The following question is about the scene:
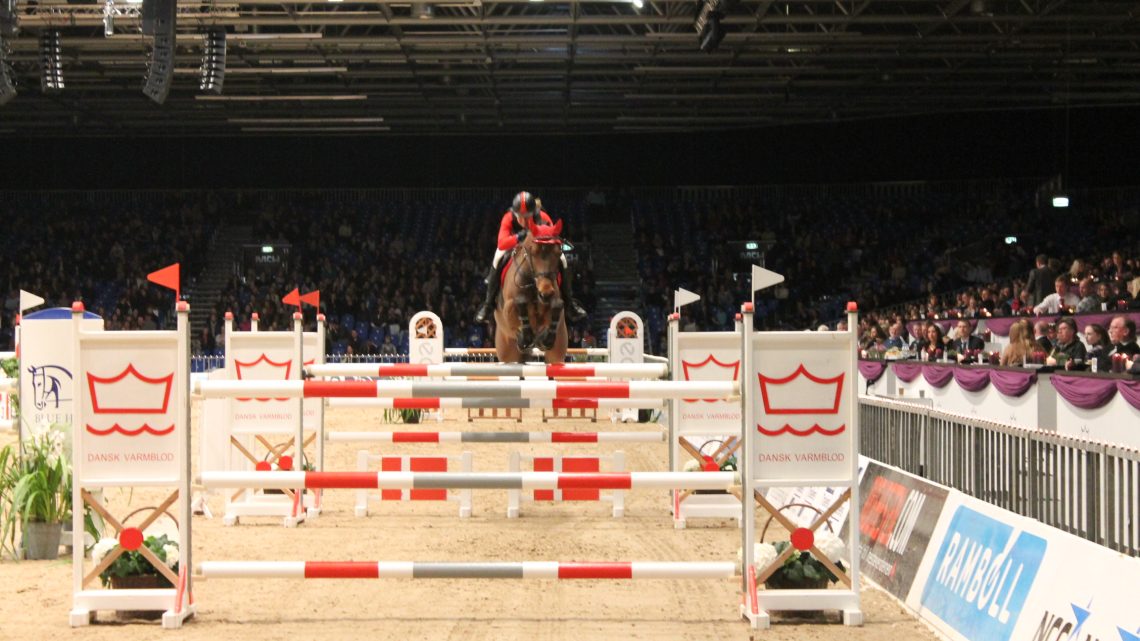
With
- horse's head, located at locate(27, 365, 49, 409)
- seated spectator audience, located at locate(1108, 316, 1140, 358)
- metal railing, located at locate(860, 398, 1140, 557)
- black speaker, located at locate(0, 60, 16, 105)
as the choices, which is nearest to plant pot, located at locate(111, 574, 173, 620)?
horse's head, located at locate(27, 365, 49, 409)

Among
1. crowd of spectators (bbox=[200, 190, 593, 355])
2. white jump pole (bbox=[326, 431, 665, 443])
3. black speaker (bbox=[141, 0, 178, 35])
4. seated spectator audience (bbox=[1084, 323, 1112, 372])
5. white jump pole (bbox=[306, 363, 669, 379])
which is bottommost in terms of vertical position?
white jump pole (bbox=[326, 431, 665, 443])

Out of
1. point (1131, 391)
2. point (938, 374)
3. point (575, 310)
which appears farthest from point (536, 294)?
point (938, 374)

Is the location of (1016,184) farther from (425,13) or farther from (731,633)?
(731,633)

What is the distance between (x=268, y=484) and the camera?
507 cm

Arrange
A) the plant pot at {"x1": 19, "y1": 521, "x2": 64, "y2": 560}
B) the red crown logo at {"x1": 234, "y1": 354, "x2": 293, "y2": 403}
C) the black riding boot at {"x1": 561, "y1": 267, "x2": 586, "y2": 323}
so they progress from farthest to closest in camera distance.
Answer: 1. the red crown logo at {"x1": 234, "y1": 354, "x2": 293, "y2": 403}
2. the black riding boot at {"x1": 561, "y1": 267, "x2": 586, "y2": 323}
3. the plant pot at {"x1": 19, "y1": 521, "x2": 64, "y2": 560}

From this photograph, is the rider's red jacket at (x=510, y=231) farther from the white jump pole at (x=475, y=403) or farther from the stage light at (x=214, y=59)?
the stage light at (x=214, y=59)

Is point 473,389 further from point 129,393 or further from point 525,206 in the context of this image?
point 525,206

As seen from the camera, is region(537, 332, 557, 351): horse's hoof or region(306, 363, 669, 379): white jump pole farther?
region(537, 332, 557, 351): horse's hoof

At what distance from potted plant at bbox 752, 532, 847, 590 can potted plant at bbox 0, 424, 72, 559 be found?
4132 mm

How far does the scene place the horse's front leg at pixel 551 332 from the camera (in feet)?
22.6

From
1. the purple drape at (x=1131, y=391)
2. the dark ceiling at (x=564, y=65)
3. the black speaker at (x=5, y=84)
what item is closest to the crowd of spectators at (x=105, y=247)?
the dark ceiling at (x=564, y=65)

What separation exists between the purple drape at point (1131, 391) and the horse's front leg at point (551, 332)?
395cm

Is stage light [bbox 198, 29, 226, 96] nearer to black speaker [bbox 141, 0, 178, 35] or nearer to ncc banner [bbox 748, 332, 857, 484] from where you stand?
black speaker [bbox 141, 0, 178, 35]

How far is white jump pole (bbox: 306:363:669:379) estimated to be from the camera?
20.8 feet
